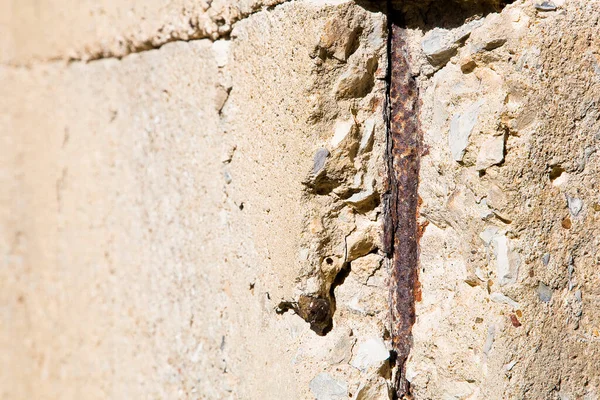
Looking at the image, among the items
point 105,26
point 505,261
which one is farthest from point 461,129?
point 105,26

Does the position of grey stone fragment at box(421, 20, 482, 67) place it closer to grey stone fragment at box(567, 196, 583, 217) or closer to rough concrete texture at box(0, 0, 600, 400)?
rough concrete texture at box(0, 0, 600, 400)

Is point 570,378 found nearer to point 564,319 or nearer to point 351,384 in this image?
point 564,319

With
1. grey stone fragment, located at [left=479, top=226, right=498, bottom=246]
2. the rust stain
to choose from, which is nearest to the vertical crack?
the rust stain

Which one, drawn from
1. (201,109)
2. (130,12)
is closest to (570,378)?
(201,109)

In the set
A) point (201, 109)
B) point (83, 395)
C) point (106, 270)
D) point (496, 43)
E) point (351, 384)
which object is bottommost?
point (83, 395)

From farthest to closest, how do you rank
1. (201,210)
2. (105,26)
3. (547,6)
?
(105,26), (201,210), (547,6)

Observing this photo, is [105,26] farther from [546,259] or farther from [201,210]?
[546,259]
